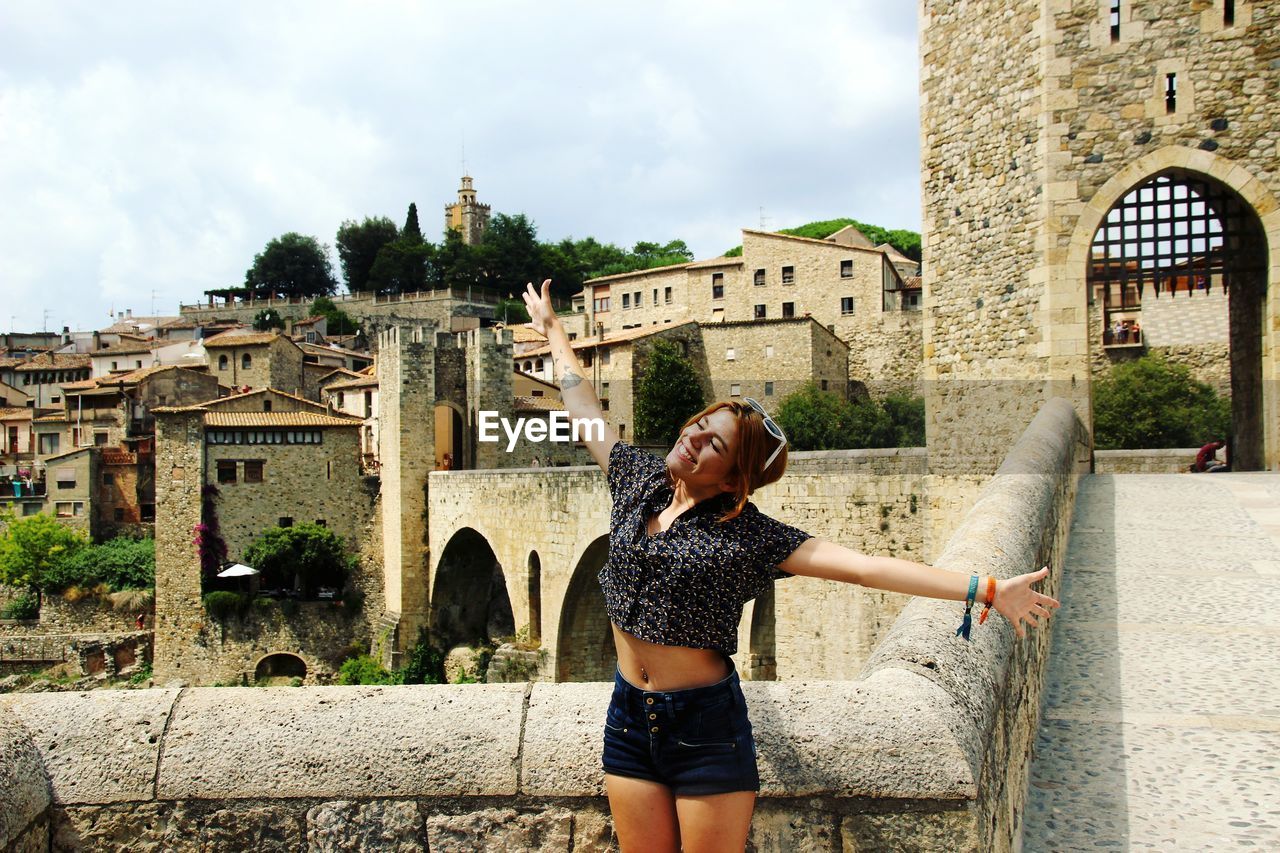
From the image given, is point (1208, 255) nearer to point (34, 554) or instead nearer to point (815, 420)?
point (815, 420)

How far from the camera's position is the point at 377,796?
290cm

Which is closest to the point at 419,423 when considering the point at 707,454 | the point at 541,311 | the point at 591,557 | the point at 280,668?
the point at 280,668

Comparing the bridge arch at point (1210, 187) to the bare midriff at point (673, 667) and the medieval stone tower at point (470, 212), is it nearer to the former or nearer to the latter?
the bare midriff at point (673, 667)

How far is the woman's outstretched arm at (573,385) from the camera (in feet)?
10.9

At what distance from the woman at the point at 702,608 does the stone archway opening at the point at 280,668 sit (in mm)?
36619

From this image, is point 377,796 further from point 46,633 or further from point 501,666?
point 46,633

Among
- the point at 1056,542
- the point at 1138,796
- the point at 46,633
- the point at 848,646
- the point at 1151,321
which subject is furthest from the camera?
the point at 46,633

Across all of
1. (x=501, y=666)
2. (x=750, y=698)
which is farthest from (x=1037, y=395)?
(x=501, y=666)

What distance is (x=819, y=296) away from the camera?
177 feet

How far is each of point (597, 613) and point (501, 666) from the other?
121 inches

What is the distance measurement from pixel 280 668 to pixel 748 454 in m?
37.4

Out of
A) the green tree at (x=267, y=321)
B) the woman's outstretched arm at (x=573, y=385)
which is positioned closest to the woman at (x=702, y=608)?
the woman's outstretched arm at (x=573, y=385)

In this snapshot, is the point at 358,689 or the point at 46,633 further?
the point at 46,633

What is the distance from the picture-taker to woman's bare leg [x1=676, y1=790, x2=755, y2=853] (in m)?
2.50
